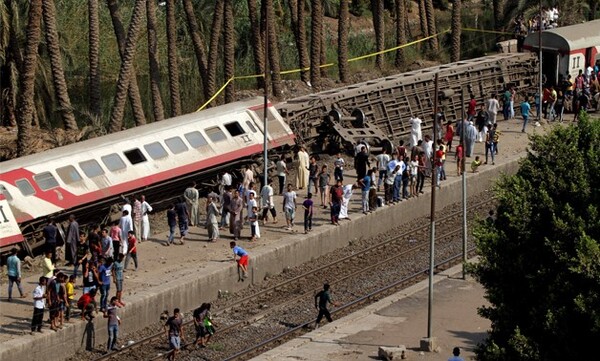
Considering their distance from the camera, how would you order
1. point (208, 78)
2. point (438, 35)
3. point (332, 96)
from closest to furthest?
point (332, 96) → point (208, 78) → point (438, 35)

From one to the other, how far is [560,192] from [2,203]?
1472 cm

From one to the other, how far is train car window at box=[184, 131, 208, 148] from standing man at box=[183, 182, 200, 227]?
1.66 metres

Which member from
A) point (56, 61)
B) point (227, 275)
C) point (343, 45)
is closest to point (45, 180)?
point (227, 275)

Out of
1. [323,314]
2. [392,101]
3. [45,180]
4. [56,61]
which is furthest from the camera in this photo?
[392,101]

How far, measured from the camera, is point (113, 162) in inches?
1404

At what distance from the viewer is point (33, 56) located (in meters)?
38.0

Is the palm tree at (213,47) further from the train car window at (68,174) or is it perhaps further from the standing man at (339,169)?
the train car window at (68,174)

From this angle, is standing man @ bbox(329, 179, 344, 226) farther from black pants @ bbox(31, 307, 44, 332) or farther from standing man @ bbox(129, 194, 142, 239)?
black pants @ bbox(31, 307, 44, 332)

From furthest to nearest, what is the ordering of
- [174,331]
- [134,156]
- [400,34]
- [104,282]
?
[400,34] → [134,156] → [104,282] → [174,331]

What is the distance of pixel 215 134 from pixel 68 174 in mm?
5433

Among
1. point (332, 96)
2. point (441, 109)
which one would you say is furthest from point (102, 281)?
point (441, 109)

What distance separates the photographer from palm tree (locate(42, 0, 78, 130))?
40531 millimetres

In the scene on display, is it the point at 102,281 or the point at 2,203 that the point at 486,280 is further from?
the point at 2,203

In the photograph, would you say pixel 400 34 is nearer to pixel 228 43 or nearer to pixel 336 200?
→ pixel 228 43
